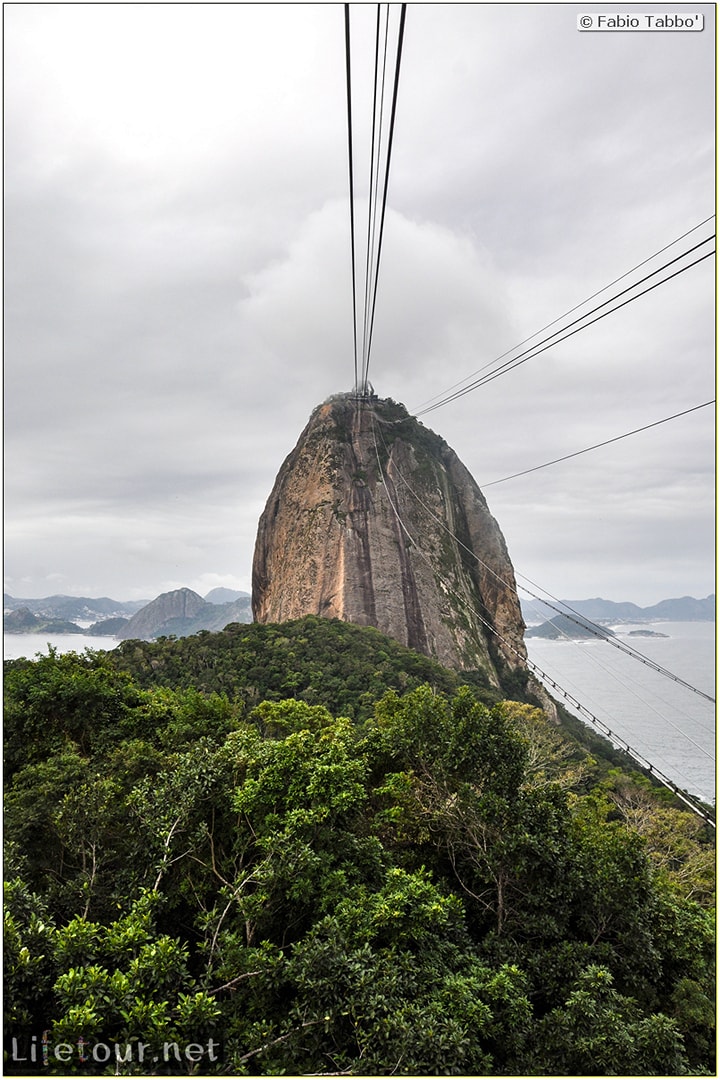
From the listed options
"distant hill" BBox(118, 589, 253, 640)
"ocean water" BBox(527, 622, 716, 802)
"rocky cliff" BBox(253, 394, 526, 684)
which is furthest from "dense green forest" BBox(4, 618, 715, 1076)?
"distant hill" BBox(118, 589, 253, 640)

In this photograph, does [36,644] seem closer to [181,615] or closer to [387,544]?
[387,544]

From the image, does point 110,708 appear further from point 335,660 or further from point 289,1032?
point 335,660

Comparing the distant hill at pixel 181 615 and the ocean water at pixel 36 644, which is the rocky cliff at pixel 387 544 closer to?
the distant hill at pixel 181 615

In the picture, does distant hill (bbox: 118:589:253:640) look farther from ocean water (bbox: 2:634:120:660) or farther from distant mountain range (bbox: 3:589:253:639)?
ocean water (bbox: 2:634:120:660)

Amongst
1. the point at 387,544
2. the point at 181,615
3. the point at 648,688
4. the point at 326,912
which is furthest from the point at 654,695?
the point at 181,615

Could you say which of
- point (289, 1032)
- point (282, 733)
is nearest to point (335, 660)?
point (282, 733)

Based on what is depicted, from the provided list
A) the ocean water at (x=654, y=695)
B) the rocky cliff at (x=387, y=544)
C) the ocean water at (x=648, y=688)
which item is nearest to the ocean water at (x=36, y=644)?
the ocean water at (x=648, y=688)
